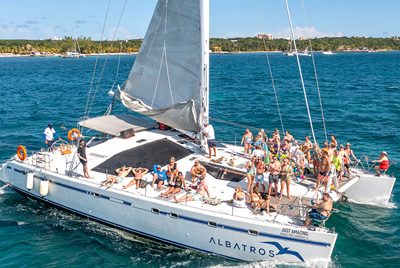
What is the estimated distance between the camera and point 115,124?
57.7 ft

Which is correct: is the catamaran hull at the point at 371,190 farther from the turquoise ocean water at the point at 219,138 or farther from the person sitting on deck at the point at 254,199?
the person sitting on deck at the point at 254,199

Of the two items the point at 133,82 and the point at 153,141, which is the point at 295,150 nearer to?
the point at 153,141

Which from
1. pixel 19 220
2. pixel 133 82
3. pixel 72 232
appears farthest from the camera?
pixel 133 82

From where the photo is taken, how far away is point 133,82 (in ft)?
61.4

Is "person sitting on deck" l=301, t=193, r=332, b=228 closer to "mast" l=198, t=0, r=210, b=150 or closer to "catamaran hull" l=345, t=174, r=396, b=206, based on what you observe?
"catamaran hull" l=345, t=174, r=396, b=206

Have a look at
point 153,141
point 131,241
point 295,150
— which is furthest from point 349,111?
point 131,241

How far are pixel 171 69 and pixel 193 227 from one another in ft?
26.6

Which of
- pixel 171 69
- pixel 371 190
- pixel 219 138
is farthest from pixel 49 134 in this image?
pixel 371 190

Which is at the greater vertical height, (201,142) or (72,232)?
(201,142)

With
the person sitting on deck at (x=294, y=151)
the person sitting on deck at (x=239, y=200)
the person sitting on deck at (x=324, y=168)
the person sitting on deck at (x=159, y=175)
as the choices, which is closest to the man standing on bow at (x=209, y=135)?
the person sitting on deck at (x=159, y=175)

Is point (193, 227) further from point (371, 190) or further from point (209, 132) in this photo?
point (371, 190)

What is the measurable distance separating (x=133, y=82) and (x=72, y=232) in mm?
8294

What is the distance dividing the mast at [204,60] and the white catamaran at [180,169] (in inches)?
1.6

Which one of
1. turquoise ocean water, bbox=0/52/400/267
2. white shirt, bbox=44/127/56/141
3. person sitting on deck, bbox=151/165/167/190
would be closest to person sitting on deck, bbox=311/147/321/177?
turquoise ocean water, bbox=0/52/400/267
